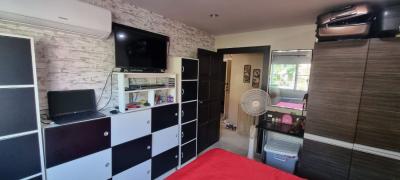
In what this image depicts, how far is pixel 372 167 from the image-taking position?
180 cm

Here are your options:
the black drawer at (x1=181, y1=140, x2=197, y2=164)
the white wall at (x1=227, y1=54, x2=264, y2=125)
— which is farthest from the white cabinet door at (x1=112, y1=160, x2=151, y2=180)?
the white wall at (x1=227, y1=54, x2=264, y2=125)

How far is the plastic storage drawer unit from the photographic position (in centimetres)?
237

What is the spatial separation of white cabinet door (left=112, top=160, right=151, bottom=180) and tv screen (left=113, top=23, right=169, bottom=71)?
123 cm

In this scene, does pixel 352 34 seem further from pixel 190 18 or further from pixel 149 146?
pixel 149 146

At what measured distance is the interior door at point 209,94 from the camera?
122 inches

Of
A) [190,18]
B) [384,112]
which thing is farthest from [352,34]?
[190,18]

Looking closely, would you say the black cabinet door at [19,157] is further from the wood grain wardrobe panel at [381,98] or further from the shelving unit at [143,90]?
the wood grain wardrobe panel at [381,98]

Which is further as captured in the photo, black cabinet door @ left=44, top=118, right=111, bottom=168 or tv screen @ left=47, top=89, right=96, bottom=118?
tv screen @ left=47, top=89, right=96, bottom=118

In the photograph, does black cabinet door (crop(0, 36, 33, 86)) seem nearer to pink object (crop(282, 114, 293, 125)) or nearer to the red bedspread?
the red bedspread

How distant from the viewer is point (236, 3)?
197cm

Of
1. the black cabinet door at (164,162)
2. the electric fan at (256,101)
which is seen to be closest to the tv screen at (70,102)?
the black cabinet door at (164,162)

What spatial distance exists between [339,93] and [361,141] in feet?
1.79

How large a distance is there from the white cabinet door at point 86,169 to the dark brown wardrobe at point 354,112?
235 centimetres

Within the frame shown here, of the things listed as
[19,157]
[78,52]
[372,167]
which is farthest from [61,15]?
[372,167]
